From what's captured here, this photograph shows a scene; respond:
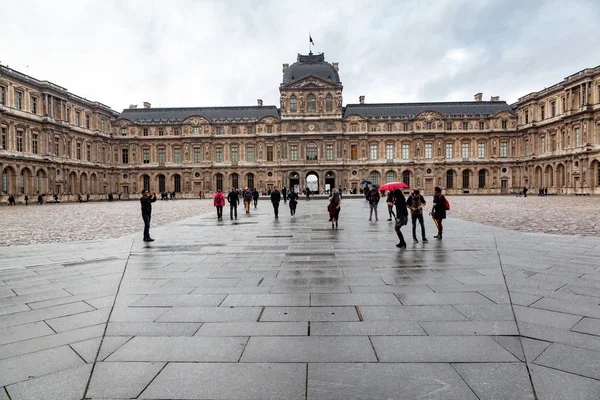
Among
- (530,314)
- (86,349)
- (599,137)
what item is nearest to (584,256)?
(530,314)

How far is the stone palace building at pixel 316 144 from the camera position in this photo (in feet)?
178

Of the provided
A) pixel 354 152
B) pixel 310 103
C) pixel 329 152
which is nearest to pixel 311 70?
pixel 310 103

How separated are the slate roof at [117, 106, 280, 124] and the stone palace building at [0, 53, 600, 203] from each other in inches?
6.5

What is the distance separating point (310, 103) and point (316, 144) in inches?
243

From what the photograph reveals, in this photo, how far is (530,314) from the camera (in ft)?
12.9

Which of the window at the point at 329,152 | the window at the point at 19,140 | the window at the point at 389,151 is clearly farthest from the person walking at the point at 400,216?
the window at the point at 389,151

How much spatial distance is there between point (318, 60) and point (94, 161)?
119 ft

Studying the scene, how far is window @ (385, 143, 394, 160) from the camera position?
188 ft

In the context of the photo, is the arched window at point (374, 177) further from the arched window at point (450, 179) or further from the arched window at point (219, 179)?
the arched window at point (219, 179)

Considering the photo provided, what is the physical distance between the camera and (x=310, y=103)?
184ft

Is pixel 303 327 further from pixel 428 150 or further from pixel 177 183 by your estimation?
pixel 177 183

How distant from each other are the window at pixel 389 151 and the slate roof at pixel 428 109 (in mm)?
4665

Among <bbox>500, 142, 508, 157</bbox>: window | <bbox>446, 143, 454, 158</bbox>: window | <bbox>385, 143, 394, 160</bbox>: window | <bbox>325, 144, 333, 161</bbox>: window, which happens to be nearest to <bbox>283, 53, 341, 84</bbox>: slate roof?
<bbox>325, 144, 333, 161</bbox>: window

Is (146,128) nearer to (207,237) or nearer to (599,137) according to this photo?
(207,237)
